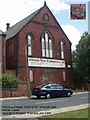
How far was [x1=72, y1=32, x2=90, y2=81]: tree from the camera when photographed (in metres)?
49.6

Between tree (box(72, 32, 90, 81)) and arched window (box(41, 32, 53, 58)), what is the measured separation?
4.98m

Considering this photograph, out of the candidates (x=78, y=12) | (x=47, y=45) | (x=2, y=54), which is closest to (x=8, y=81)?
(x=2, y=54)

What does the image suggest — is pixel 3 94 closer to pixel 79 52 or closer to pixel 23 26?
pixel 23 26

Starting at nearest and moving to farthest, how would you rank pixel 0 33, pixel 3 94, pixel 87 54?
pixel 3 94, pixel 0 33, pixel 87 54

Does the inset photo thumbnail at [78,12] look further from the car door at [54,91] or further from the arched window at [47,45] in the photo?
the arched window at [47,45]

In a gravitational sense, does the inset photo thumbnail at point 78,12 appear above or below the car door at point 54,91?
above

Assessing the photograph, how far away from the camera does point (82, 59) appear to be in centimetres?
5044

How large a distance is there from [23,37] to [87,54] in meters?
11.3

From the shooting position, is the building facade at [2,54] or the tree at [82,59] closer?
the building facade at [2,54]

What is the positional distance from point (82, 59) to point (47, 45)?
6328 mm

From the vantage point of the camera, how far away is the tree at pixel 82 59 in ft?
163

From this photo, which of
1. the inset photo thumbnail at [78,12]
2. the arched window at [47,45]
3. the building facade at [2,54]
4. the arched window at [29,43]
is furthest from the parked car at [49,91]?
the inset photo thumbnail at [78,12]

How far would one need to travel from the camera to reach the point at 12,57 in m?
46.2

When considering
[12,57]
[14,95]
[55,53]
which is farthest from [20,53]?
[14,95]
